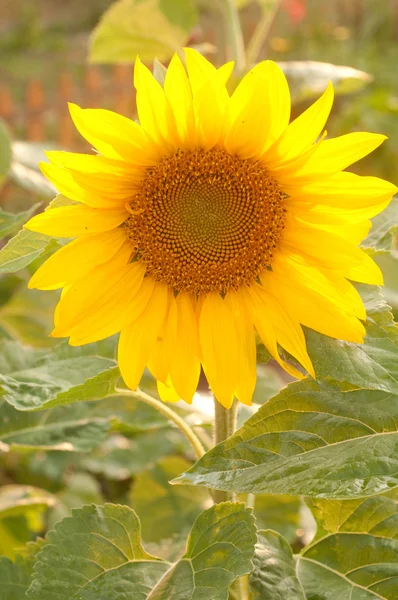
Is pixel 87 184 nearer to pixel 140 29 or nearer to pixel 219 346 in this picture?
pixel 219 346

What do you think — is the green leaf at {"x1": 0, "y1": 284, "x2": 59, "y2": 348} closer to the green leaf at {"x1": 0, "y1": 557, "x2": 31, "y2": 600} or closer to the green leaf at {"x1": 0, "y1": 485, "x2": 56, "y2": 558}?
the green leaf at {"x1": 0, "y1": 485, "x2": 56, "y2": 558}

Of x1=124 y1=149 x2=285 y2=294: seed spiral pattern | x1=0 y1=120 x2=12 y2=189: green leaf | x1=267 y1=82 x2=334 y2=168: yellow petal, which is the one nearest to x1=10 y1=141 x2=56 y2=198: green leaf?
x1=0 y1=120 x2=12 y2=189: green leaf

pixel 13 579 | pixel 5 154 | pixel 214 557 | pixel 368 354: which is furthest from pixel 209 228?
pixel 5 154

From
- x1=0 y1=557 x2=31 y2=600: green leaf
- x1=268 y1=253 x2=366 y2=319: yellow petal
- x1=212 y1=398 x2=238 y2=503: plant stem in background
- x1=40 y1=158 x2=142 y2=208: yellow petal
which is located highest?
x1=40 y1=158 x2=142 y2=208: yellow petal

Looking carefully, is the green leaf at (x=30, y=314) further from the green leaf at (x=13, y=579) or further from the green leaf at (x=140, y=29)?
the green leaf at (x=13, y=579)

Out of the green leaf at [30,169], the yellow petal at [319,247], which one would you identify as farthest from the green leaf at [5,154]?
the yellow petal at [319,247]

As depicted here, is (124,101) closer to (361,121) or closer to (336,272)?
(361,121)
